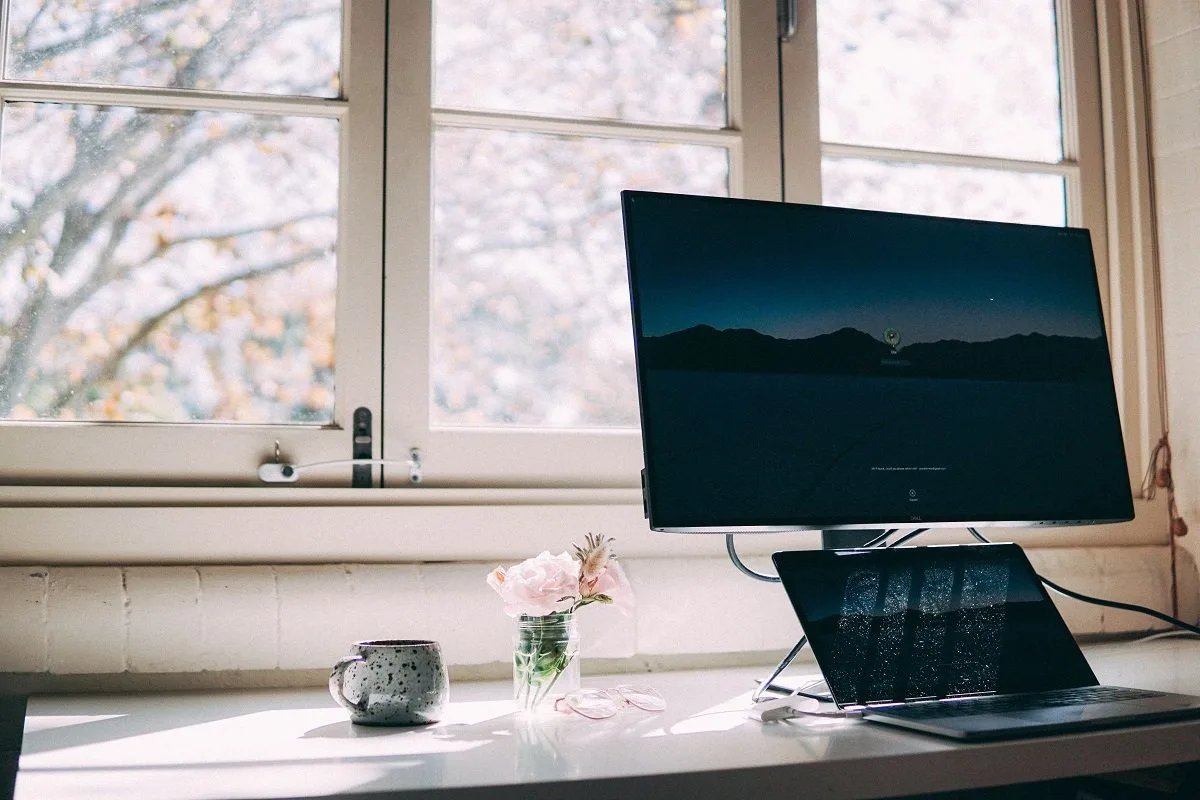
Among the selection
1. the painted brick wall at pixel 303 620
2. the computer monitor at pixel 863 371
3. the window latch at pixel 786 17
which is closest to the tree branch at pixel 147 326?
the painted brick wall at pixel 303 620

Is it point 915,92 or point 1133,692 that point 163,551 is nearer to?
point 1133,692

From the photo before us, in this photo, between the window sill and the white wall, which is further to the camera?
the white wall

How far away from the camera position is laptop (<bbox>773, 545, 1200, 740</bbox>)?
1.06 meters

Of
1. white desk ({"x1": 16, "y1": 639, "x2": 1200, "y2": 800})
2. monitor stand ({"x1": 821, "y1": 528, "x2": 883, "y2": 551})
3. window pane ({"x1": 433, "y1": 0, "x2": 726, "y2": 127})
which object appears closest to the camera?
white desk ({"x1": 16, "y1": 639, "x2": 1200, "y2": 800})

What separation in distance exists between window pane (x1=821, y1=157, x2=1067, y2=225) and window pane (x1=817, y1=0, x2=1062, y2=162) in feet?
0.14

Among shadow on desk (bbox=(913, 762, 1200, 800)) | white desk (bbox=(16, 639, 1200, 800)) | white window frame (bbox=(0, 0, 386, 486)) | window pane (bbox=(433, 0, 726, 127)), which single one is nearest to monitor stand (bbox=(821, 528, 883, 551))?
white desk (bbox=(16, 639, 1200, 800))

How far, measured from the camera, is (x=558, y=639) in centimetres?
119

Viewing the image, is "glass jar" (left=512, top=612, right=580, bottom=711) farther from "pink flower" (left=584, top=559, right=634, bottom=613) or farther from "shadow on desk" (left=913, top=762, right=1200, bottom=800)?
"shadow on desk" (left=913, top=762, right=1200, bottom=800)

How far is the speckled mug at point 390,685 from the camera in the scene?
3.54ft

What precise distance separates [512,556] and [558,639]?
0.38 meters

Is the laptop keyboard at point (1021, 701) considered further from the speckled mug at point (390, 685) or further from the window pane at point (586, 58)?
the window pane at point (586, 58)

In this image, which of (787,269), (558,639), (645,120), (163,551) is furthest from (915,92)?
(163,551)

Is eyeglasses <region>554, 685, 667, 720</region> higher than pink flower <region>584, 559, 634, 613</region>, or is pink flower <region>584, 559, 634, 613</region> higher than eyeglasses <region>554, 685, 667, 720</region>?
pink flower <region>584, 559, 634, 613</region>

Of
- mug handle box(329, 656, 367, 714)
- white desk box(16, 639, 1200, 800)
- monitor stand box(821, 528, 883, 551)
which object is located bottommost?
white desk box(16, 639, 1200, 800)
